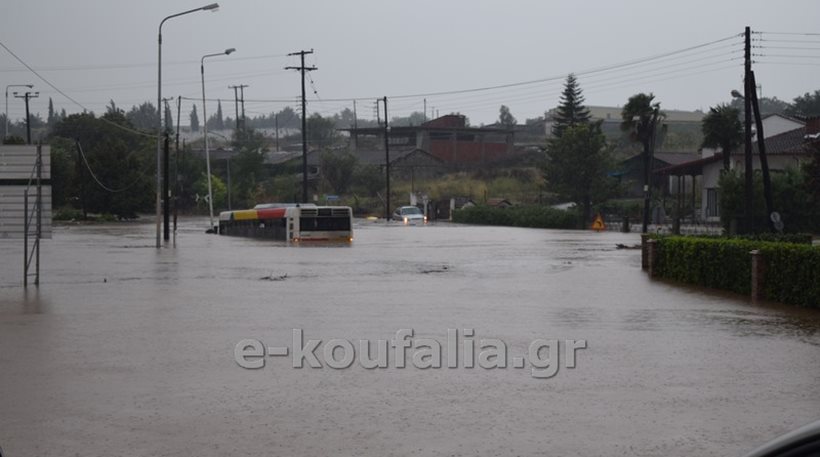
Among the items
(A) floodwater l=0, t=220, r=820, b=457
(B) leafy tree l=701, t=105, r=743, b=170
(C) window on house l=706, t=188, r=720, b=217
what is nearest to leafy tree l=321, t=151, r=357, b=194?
(C) window on house l=706, t=188, r=720, b=217

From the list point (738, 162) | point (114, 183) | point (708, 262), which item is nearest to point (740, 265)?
point (708, 262)

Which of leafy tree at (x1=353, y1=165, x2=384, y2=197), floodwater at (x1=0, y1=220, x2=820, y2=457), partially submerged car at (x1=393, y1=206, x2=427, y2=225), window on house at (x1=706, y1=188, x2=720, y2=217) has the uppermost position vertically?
leafy tree at (x1=353, y1=165, x2=384, y2=197)

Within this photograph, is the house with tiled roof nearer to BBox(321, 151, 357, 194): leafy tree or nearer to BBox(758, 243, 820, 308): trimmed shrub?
BBox(758, 243, 820, 308): trimmed shrub

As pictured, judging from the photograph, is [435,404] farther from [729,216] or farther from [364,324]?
[729,216]

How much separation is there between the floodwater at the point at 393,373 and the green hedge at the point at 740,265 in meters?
0.65

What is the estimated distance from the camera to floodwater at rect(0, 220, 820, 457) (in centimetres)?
912

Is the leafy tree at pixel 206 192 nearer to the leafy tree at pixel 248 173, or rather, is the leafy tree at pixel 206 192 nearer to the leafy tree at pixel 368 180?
the leafy tree at pixel 248 173

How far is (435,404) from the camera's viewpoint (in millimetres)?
10531

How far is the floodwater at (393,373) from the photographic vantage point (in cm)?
912

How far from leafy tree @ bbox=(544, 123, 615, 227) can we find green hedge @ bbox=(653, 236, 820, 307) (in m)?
50.1

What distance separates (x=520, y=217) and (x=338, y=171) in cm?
3673

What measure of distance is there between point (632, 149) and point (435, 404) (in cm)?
12442

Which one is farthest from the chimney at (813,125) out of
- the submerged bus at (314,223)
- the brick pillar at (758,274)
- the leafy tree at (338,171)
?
the leafy tree at (338,171)

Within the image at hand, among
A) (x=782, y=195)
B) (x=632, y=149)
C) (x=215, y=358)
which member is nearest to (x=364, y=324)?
(x=215, y=358)
